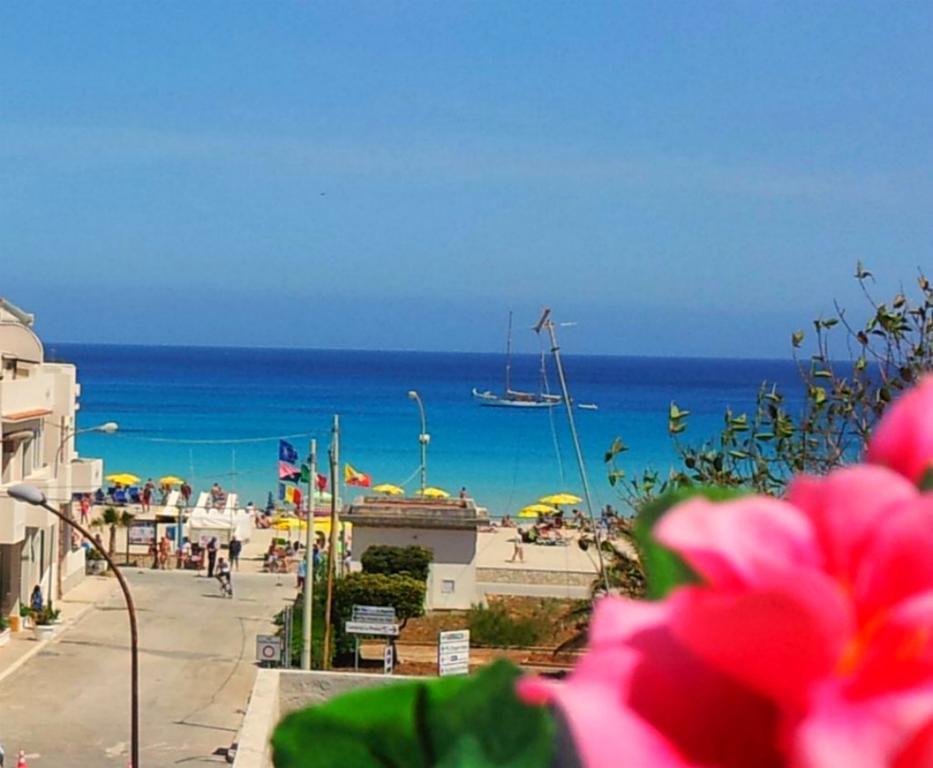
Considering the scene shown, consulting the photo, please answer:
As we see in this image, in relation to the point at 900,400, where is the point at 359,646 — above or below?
below

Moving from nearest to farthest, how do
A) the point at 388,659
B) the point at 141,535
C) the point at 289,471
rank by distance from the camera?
the point at 388,659
the point at 289,471
the point at 141,535

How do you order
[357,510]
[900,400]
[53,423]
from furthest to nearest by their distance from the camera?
[357,510]
[53,423]
[900,400]

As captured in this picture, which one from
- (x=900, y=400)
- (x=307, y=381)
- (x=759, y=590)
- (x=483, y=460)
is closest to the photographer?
(x=759, y=590)

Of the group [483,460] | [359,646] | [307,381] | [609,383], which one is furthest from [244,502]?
[609,383]

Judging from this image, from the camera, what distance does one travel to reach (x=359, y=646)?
26.5m

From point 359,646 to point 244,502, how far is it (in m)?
50.3

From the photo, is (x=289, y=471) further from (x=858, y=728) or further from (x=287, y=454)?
(x=858, y=728)

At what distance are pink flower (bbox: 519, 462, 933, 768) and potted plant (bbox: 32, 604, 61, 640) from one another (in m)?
31.4

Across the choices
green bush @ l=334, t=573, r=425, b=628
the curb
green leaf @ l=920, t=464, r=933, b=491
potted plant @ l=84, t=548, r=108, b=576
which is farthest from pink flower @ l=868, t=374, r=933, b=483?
potted plant @ l=84, t=548, r=108, b=576

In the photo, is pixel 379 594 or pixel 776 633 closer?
pixel 776 633

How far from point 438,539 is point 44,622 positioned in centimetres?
939

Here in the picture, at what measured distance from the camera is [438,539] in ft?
110

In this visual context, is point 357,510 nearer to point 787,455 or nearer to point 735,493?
point 787,455

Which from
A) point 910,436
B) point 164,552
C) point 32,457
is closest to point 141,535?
point 164,552
